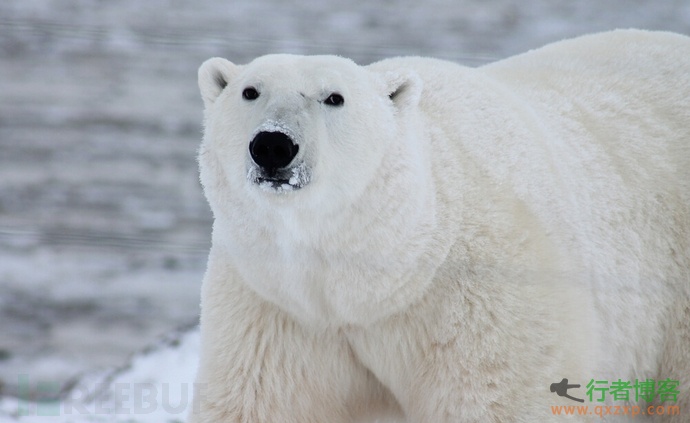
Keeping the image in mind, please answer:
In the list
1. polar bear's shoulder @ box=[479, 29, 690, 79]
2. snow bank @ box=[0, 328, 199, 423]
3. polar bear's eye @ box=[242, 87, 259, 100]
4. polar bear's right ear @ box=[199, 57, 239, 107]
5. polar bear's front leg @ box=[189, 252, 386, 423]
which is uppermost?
Result: polar bear's shoulder @ box=[479, 29, 690, 79]

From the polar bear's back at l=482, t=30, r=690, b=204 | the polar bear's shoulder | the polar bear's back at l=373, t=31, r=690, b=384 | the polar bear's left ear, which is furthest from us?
the polar bear's shoulder

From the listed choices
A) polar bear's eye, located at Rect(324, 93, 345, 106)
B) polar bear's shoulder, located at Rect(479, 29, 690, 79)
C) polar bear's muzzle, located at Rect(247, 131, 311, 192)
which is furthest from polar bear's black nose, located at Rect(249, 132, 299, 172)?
polar bear's shoulder, located at Rect(479, 29, 690, 79)

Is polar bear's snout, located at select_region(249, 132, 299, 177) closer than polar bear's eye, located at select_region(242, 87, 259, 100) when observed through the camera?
Yes

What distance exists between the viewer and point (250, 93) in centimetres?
213

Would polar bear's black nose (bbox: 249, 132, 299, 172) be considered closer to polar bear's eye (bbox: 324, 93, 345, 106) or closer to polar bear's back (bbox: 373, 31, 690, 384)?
polar bear's eye (bbox: 324, 93, 345, 106)

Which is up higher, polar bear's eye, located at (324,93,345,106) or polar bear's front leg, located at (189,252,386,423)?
polar bear's eye, located at (324,93,345,106)

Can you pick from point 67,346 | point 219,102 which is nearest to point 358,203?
point 219,102

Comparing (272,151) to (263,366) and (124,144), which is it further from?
(124,144)

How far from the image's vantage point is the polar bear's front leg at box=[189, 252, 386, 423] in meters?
2.36

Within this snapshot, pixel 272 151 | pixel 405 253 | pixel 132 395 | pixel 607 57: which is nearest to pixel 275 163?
pixel 272 151

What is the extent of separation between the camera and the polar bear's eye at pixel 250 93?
2.12 meters

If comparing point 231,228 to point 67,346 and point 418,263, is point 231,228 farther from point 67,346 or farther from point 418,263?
point 67,346

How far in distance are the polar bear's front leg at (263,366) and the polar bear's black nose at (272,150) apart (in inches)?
22.6

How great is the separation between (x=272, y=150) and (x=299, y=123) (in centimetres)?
12
